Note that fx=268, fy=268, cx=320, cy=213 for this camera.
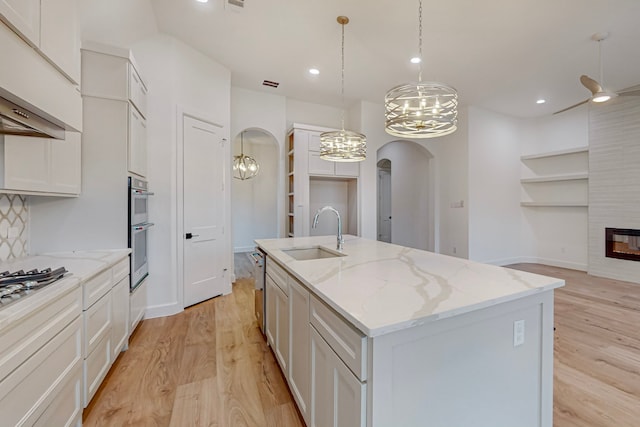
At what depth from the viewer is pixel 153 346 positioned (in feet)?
8.20

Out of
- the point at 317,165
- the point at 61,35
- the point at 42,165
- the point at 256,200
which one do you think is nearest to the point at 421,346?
the point at 61,35

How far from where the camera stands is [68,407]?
1.41 m

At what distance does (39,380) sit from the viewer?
1171mm

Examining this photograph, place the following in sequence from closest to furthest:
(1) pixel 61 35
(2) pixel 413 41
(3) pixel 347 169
→ (1) pixel 61 35, (2) pixel 413 41, (3) pixel 347 169

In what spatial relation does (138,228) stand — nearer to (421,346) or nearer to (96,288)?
(96,288)

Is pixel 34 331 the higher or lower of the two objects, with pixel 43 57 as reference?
lower

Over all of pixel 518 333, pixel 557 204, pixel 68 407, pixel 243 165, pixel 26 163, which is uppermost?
pixel 243 165

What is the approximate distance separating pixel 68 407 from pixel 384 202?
756 centimetres

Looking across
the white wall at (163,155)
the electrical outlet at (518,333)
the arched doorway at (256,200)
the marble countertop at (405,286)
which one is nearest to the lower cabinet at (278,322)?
the marble countertop at (405,286)

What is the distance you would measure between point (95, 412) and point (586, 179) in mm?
7904

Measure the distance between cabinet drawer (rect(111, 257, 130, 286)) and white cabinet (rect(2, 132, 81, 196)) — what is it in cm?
67

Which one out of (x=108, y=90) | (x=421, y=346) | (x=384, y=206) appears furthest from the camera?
(x=384, y=206)

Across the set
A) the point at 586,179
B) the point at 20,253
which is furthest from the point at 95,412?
the point at 586,179

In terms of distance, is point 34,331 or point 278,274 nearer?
point 34,331
